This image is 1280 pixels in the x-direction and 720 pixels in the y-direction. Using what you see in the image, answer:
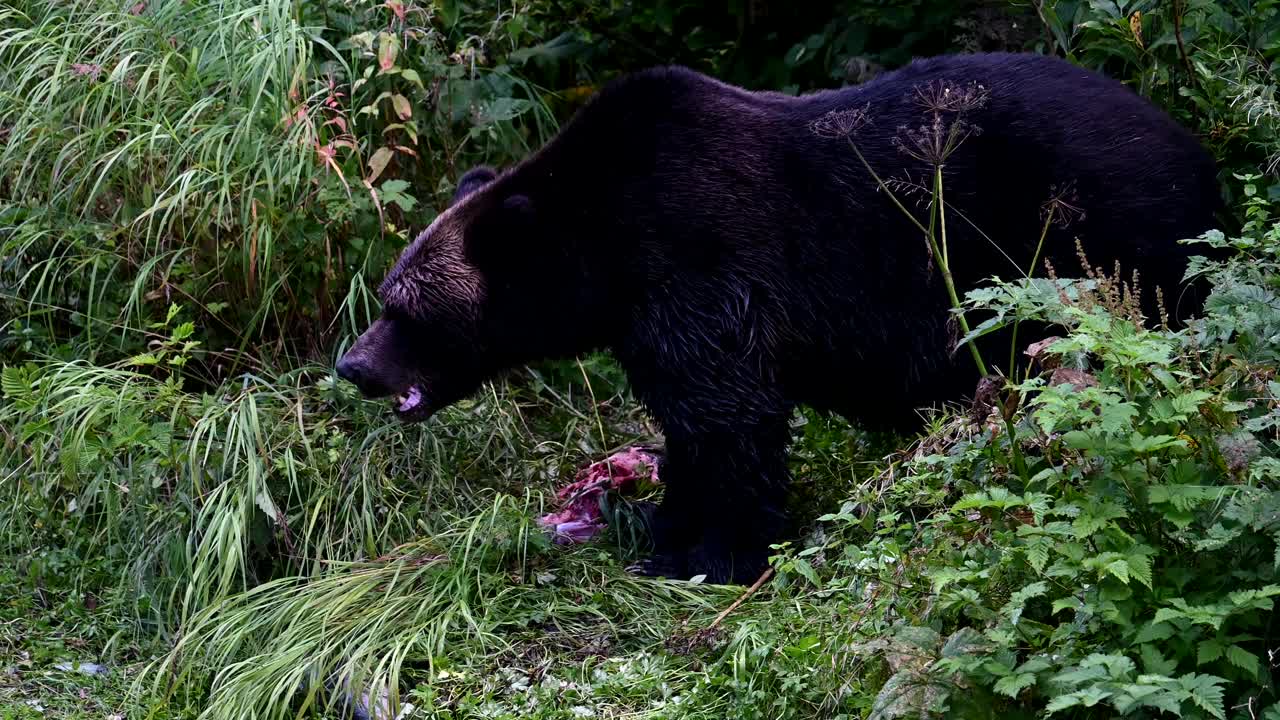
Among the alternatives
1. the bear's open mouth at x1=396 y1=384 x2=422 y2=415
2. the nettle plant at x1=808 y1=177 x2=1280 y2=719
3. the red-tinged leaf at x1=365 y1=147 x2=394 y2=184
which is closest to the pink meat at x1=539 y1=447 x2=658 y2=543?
the bear's open mouth at x1=396 y1=384 x2=422 y2=415

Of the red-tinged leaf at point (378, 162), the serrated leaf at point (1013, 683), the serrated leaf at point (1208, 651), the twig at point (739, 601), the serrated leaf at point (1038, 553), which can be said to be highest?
the serrated leaf at point (1038, 553)

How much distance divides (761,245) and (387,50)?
2318 millimetres

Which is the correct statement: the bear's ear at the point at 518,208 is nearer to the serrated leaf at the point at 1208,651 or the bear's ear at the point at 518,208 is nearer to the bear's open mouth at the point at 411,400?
the bear's open mouth at the point at 411,400

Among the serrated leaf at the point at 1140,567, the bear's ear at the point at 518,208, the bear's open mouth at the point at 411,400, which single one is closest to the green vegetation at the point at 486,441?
the serrated leaf at the point at 1140,567

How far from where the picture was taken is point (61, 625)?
5562mm

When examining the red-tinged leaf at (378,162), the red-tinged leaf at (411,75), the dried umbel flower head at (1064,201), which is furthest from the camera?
the red-tinged leaf at (411,75)

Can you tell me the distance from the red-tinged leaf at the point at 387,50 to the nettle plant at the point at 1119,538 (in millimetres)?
3707

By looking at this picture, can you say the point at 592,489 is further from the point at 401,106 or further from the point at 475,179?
the point at 401,106

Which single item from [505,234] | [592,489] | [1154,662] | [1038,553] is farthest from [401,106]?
[1154,662]

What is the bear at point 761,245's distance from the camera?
497cm

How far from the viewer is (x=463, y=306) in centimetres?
523

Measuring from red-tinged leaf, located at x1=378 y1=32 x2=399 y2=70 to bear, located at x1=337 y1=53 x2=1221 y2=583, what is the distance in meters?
1.42

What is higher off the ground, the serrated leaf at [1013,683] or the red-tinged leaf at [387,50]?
the red-tinged leaf at [387,50]

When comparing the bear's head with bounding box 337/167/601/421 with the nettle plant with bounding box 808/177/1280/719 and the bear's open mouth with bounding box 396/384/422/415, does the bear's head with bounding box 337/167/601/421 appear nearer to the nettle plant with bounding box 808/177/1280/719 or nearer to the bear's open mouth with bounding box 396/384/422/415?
the bear's open mouth with bounding box 396/384/422/415
